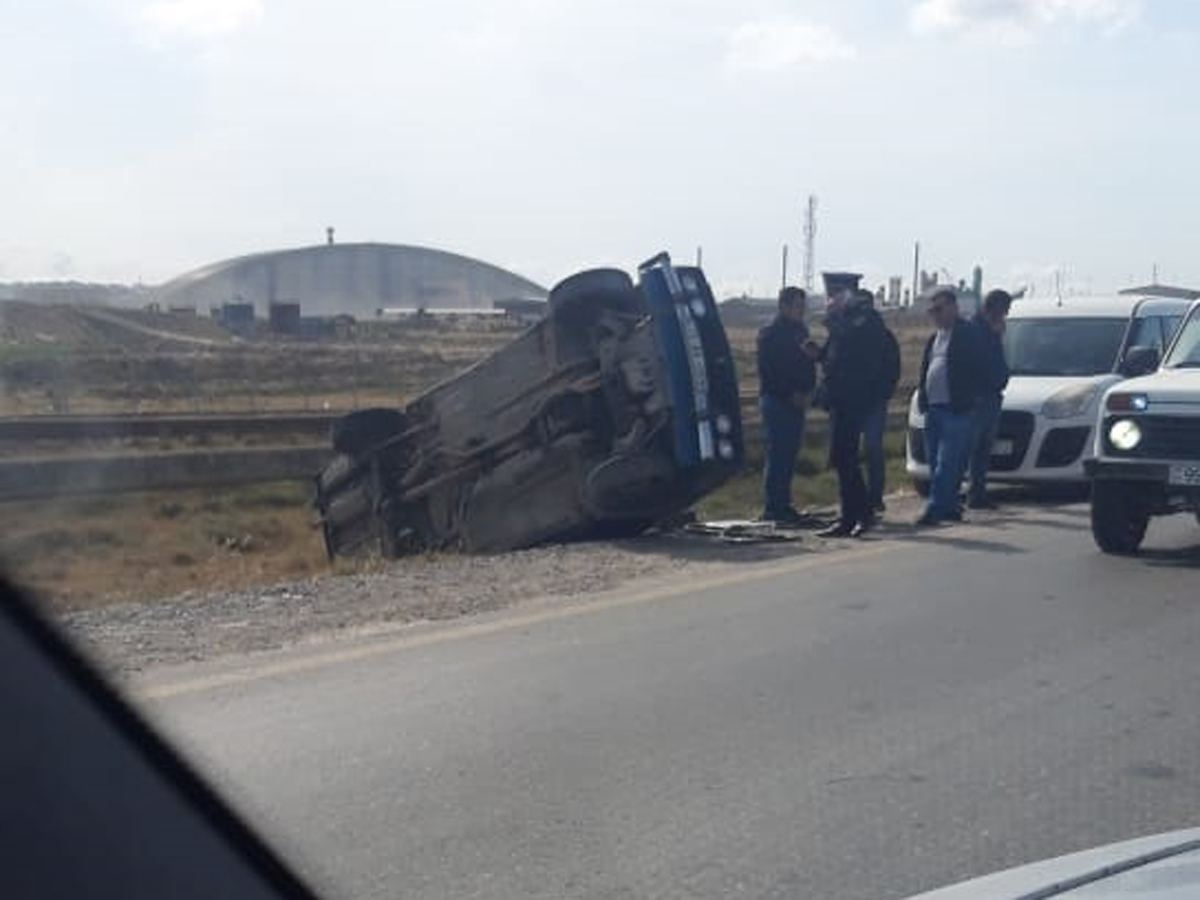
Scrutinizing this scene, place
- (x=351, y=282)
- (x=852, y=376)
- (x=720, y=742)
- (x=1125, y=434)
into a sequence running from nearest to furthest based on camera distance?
(x=720, y=742)
(x=1125, y=434)
(x=852, y=376)
(x=351, y=282)

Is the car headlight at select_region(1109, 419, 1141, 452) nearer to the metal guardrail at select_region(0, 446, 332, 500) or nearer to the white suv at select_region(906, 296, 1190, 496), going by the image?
the white suv at select_region(906, 296, 1190, 496)

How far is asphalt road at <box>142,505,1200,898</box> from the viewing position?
247 inches

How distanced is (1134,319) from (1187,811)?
42.4 feet

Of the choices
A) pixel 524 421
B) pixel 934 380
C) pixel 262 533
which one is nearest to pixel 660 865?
pixel 524 421

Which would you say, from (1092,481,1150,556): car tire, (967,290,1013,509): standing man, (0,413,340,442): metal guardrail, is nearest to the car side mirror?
(1092,481,1150,556): car tire

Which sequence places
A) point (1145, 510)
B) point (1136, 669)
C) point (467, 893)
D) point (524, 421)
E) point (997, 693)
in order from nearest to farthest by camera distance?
1. point (467, 893)
2. point (997, 693)
3. point (1136, 669)
4. point (1145, 510)
5. point (524, 421)

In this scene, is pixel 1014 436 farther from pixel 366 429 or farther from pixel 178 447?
pixel 178 447

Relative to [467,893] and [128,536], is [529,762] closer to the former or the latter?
[467,893]

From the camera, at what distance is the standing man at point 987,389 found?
16453 mm

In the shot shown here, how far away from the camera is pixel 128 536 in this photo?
1986 cm

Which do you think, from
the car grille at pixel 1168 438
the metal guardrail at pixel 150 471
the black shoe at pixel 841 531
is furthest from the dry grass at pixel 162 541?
the car grille at pixel 1168 438

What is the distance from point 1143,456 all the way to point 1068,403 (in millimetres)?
4857

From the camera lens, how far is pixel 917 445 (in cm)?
1862

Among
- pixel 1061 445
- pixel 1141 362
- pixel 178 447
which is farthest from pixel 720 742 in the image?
pixel 178 447
